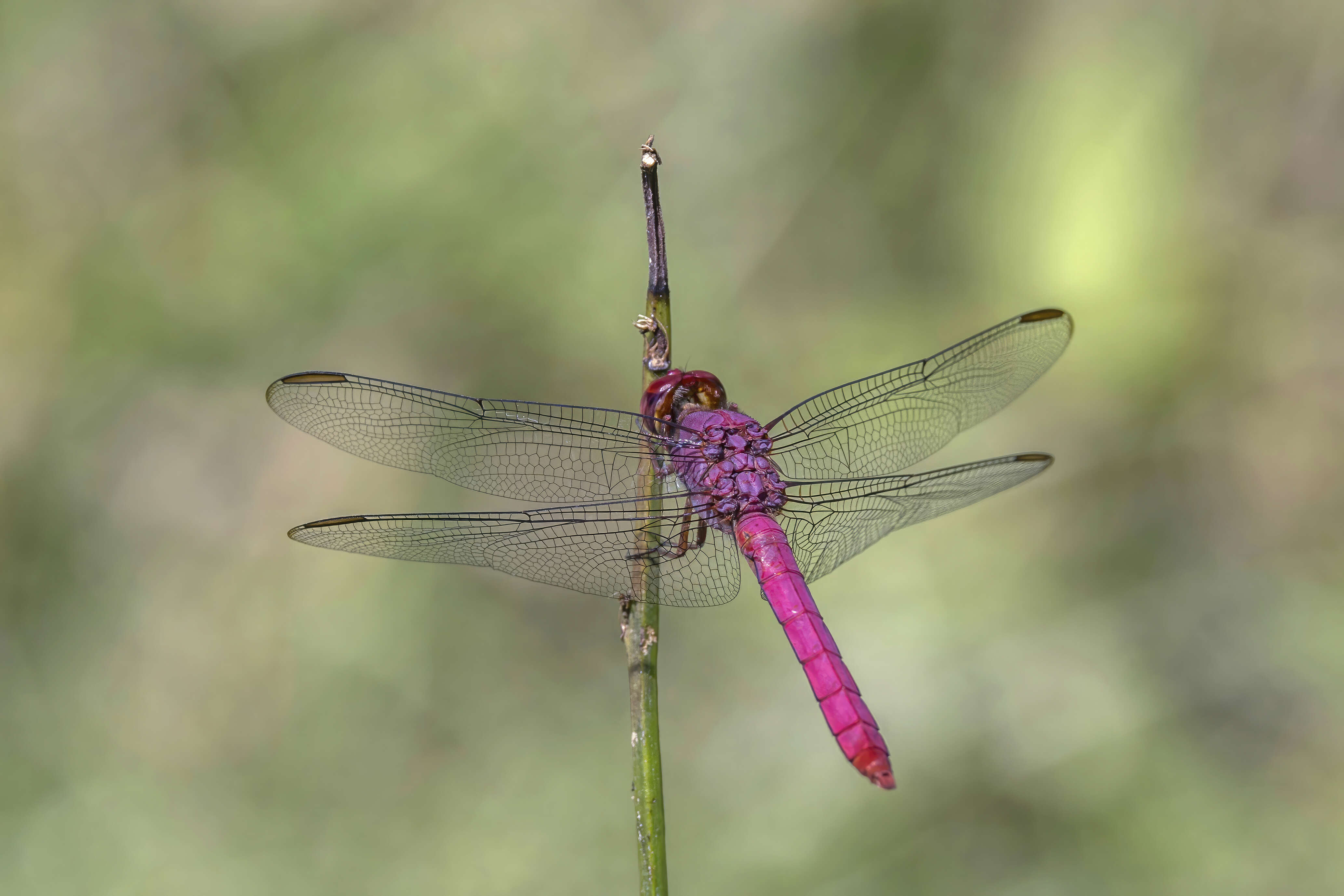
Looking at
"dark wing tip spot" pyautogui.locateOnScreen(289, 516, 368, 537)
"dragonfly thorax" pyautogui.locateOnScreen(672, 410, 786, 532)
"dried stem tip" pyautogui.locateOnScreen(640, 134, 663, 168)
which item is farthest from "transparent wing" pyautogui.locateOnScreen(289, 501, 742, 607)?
"dried stem tip" pyautogui.locateOnScreen(640, 134, 663, 168)

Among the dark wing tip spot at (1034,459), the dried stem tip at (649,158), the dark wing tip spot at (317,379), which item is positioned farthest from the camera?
the dark wing tip spot at (1034,459)

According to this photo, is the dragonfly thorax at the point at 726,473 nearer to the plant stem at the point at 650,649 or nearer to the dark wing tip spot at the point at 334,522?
the plant stem at the point at 650,649

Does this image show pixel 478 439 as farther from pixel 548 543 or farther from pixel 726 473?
pixel 726 473

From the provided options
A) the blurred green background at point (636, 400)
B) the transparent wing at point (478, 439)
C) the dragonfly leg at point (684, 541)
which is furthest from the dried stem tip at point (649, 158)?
the blurred green background at point (636, 400)

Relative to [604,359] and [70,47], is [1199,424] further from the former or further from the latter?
[70,47]

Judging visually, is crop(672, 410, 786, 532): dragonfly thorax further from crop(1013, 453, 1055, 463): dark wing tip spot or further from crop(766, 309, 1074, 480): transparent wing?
crop(1013, 453, 1055, 463): dark wing tip spot

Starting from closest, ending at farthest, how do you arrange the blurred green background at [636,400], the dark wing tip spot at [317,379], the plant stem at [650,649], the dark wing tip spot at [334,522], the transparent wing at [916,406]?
the plant stem at [650,649] → the dark wing tip spot at [334,522] → the dark wing tip spot at [317,379] → the transparent wing at [916,406] → the blurred green background at [636,400]
